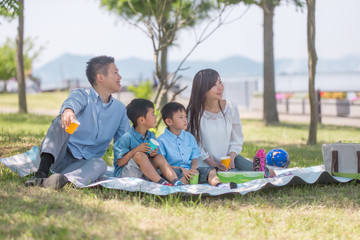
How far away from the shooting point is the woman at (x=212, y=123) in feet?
15.3

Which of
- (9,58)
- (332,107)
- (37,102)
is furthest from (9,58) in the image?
(332,107)

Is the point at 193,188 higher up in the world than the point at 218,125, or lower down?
lower down

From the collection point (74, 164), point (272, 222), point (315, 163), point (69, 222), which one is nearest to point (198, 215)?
point (272, 222)

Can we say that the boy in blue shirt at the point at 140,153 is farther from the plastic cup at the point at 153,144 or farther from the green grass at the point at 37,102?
the green grass at the point at 37,102

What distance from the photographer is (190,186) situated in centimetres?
388

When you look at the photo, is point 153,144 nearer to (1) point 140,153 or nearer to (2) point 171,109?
(1) point 140,153

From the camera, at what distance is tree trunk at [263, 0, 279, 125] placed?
12345mm

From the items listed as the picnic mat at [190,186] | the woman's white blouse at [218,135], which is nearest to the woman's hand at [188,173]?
the picnic mat at [190,186]

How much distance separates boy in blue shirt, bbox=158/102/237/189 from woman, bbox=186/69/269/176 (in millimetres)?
282

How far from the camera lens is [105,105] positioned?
446 centimetres

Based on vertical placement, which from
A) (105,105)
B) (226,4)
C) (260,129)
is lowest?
(260,129)

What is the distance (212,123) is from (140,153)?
1.03 meters

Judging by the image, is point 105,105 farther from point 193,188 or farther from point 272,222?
point 272,222

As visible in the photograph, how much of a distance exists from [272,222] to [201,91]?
187 cm
